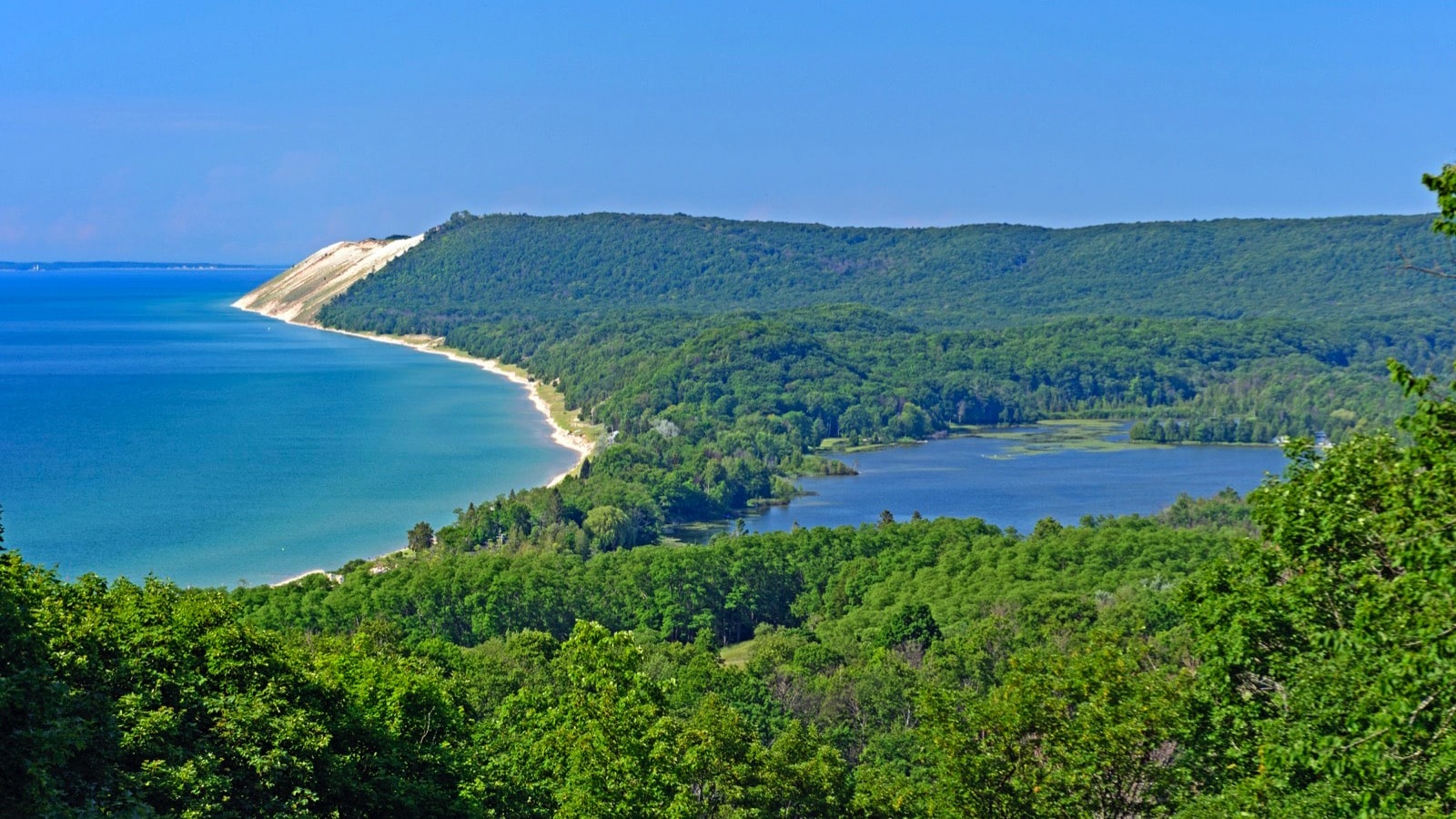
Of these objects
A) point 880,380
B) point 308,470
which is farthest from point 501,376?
point 308,470

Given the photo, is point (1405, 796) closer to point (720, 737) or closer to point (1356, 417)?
point (720, 737)

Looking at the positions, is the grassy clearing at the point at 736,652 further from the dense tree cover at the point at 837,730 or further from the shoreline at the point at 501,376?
the dense tree cover at the point at 837,730

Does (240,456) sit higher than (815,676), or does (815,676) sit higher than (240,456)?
(815,676)

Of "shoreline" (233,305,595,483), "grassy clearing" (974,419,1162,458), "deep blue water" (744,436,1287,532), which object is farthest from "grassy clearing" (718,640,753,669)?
"grassy clearing" (974,419,1162,458)

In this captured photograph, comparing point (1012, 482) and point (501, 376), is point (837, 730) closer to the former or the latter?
point (1012, 482)

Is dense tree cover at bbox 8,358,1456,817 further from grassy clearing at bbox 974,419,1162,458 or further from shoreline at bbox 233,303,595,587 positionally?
grassy clearing at bbox 974,419,1162,458

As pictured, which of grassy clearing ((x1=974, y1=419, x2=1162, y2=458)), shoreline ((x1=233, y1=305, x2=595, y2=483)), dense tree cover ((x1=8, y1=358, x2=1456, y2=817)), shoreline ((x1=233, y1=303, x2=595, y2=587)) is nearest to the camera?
dense tree cover ((x1=8, y1=358, x2=1456, y2=817))

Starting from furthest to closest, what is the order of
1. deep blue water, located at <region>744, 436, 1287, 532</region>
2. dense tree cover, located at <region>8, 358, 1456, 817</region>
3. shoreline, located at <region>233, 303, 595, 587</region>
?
deep blue water, located at <region>744, 436, 1287, 532</region>
shoreline, located at <region>233, 303, 595, 587</region>
dense tree cover, located at <region>8, 358, 1456, 817</region>

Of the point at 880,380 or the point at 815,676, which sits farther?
the point at 880,380
